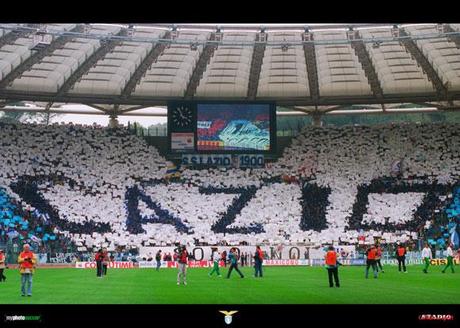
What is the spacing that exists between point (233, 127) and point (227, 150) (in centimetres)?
180

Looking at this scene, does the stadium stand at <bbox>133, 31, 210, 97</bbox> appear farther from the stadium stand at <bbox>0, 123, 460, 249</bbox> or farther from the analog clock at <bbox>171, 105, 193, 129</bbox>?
the stadium stand at <bbox>0, 123, 460, 249</bbox>

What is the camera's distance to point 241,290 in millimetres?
24203

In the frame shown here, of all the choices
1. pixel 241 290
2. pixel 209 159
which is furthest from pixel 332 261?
pixel 209 159

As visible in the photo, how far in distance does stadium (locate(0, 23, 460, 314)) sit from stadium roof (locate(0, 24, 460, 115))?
14cm

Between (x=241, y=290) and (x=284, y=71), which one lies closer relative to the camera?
(x=241, y=290)

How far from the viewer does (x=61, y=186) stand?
52.6m

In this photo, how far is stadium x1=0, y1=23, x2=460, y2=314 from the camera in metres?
45.9

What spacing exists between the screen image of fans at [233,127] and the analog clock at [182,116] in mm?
684

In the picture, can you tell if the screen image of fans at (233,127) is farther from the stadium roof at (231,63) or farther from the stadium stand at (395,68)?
the stadium stand at (395,68)

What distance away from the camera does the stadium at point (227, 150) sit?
45.9 metres
